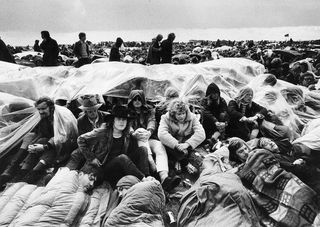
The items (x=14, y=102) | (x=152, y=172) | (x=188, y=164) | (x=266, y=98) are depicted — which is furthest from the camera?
(x=266, y=98)

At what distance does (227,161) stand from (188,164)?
595 millimetres

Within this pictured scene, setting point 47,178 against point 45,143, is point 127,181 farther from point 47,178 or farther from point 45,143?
point 45,143

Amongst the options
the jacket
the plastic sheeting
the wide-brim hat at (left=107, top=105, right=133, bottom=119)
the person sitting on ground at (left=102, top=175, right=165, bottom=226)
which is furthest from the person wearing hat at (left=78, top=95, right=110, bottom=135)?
the person sitting on ground at (left=102, top=175, right=165, bottom=226)

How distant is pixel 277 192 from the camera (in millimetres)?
3518

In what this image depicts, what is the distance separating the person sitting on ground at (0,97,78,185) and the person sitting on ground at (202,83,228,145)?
7.63 feet

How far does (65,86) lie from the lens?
6.72 m

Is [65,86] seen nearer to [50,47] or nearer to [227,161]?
[50,47]

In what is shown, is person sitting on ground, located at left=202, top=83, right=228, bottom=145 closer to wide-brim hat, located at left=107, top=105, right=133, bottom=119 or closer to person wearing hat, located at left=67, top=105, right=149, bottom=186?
person wearing hat, located at left=67, top=105, right=149, bottom=186

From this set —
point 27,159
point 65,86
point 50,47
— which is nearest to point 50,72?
point 65,86

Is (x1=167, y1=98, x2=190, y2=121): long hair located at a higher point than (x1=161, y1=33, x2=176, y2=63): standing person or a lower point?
lower

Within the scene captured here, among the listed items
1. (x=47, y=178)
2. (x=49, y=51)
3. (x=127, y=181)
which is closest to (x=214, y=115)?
(x=127, y=181)

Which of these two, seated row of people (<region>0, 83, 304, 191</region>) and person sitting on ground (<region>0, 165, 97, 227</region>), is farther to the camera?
seated row of people (<region>0, 83, 304, 191</region>)

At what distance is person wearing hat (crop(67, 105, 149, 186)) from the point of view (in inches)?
167

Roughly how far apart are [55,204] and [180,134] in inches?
92.1
